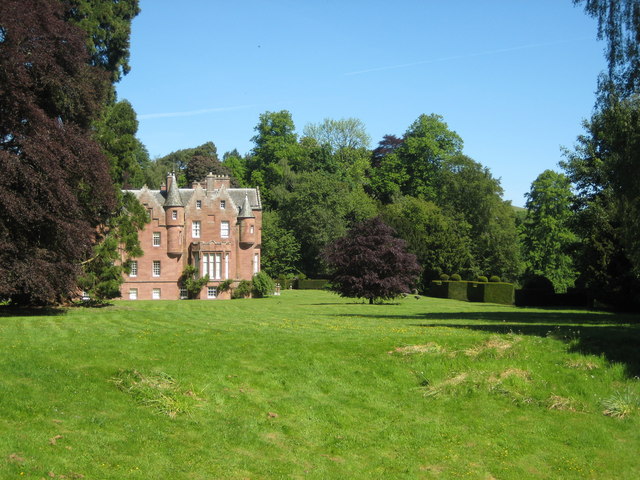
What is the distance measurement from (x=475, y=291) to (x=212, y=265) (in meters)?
25.0

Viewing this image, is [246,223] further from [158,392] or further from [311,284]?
[158,392]

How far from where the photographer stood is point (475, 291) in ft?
211

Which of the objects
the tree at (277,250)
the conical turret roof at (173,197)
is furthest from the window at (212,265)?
the tree at (277,250)

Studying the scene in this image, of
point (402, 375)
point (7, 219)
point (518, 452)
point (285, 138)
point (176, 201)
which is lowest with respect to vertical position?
point (518, 452)

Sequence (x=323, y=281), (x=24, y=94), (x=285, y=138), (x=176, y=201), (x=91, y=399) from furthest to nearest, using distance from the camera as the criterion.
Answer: (x=285, y=138)
(x=323, y=281)
(x=176, y=201)
(x=24, y=94)
(x=91, y=399)

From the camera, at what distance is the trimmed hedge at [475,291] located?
6081 cm

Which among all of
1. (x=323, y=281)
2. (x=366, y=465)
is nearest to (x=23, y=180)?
(x=366, y=465)

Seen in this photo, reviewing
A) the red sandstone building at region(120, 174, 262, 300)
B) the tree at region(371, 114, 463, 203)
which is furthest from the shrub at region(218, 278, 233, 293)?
the tree at region(371, 114, 463, 203)

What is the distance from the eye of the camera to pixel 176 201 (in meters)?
64.4

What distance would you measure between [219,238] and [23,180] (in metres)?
42.3

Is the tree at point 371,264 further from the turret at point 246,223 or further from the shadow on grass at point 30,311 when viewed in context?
the shadow on grass at point 30,311

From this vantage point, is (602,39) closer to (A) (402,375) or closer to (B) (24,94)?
(A) (402,375)

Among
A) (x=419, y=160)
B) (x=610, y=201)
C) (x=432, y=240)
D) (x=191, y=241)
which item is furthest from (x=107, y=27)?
(x=419, y=160)

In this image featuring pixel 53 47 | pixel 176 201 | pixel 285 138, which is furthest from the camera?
pixel 285 138
